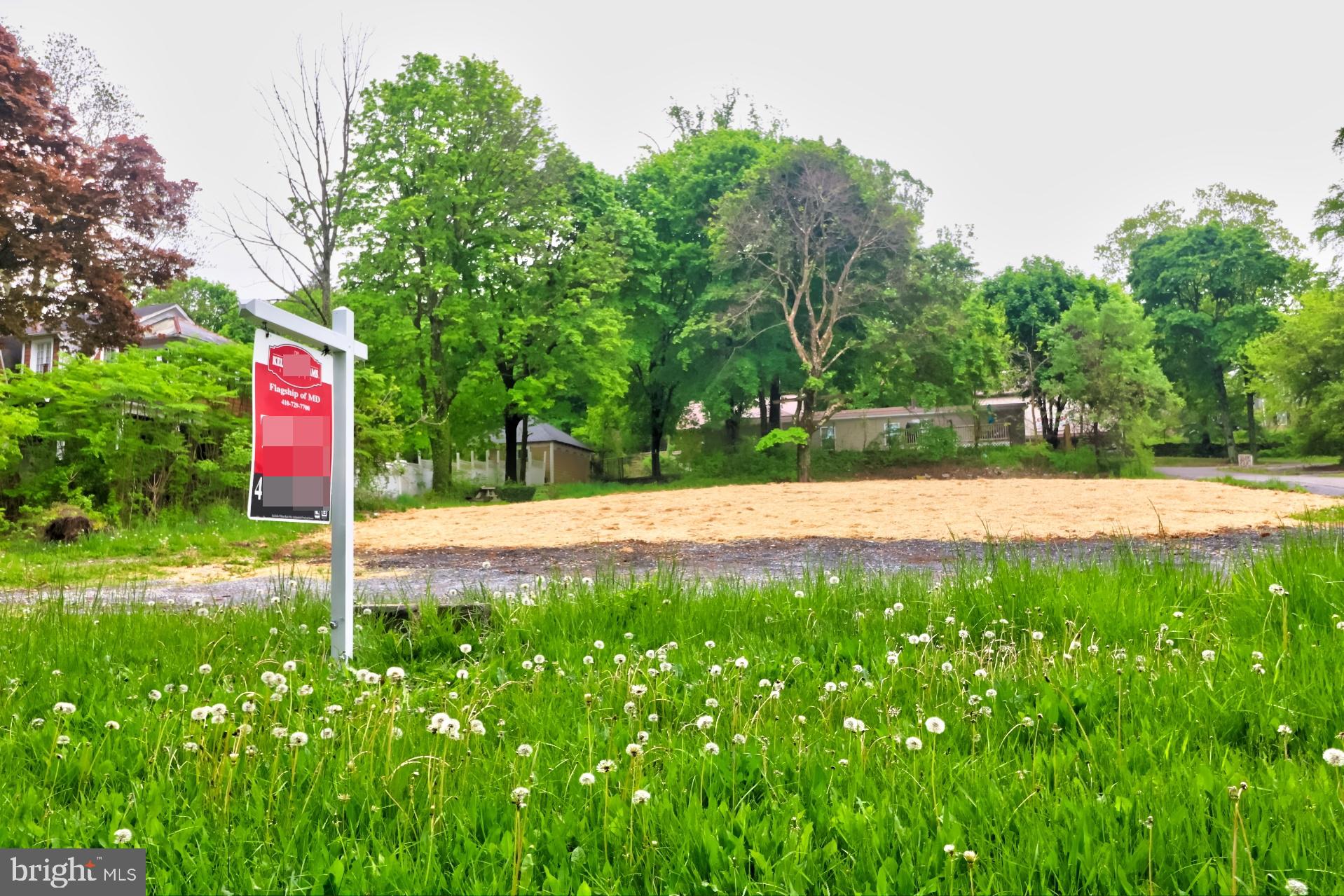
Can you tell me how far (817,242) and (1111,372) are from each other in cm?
1528

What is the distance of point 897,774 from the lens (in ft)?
7.39

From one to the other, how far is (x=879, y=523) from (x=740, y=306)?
1695 centimetres

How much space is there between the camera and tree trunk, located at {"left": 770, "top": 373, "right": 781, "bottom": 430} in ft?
114


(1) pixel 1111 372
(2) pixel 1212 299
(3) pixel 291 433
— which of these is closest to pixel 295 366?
(3) pixel 291 433

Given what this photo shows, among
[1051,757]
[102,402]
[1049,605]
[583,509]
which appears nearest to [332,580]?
[1051,757]

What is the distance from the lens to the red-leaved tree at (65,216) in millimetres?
14430

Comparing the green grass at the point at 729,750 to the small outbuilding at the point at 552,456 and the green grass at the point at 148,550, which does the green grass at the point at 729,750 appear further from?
the small outbuilding at the point at 552,456

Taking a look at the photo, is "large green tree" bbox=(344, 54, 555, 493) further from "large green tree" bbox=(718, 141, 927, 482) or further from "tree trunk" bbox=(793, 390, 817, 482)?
"tree trunk" bbox=(793, 390, 817, 482)

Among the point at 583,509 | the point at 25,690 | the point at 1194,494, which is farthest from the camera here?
the point at 583,509

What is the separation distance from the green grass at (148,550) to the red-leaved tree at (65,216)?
15.6 feet

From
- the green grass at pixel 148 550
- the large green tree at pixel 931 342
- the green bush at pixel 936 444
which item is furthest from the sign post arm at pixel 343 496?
the green bush at pixel 936 444

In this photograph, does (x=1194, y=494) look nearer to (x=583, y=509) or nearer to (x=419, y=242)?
(x=583, y=509)

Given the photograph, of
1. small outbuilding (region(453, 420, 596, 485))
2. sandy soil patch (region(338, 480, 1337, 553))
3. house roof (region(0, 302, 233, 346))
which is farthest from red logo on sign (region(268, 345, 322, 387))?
small outbuilding (region(453, 420, 596, 485))

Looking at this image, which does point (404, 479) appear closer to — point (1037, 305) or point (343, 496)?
point (343, 496)
